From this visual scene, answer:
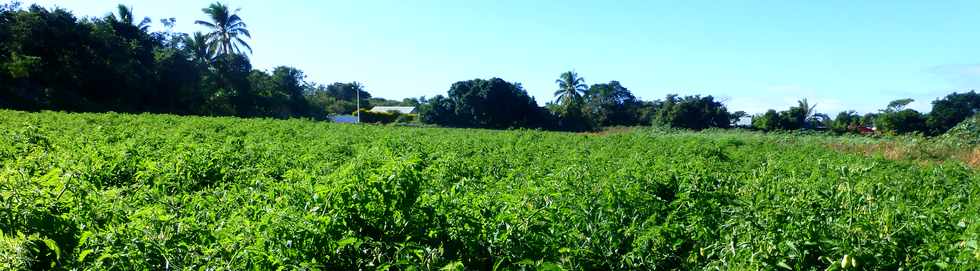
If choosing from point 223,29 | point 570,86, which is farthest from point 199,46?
point 570,86

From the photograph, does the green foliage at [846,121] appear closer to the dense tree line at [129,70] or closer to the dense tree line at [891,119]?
the dense tree line at [891,119]

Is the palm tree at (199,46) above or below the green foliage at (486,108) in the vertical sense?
above

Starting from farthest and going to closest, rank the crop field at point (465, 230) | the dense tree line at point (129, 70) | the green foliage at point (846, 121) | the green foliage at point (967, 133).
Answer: the green foliage at point (846, 121)
the dense tree line at point (129, 70)
the green foliage at point (967, 133)
the crop field at point (465, 230)

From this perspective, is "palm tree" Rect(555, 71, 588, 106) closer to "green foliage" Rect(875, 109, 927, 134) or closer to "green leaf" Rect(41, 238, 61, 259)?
"green foliage" Rect(875, 109, 927, 134)

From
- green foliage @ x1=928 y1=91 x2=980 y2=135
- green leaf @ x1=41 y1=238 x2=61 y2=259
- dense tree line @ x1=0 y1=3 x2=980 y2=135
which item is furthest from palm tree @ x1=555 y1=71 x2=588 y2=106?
green leaf @ x1=41 y1=238 x2=61 y2=259

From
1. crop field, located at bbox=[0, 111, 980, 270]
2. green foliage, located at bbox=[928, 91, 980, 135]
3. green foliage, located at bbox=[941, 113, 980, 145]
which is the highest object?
green foliage, located at bbox=[928, 91, 980, 135]

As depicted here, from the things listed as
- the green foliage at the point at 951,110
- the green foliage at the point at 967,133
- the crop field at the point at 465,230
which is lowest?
the crop field at the point at 465,230

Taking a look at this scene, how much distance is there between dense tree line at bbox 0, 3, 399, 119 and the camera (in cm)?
2811

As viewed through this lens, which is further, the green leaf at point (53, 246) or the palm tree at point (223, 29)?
the palm tree at point (223, 29)

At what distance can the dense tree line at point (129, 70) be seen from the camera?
92.2 feet

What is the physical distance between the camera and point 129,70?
31859 millimetres

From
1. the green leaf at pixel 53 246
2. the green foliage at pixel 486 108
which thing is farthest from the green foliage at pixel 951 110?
the green leaf at pixel 53 246

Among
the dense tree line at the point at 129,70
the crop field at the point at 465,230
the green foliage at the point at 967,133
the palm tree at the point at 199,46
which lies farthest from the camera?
the palm tree at the point at 199,46

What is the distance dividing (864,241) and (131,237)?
366 cm
